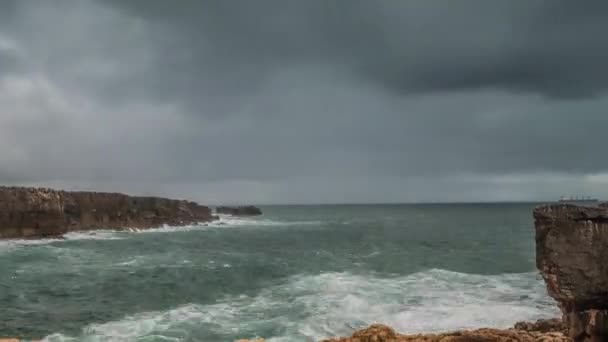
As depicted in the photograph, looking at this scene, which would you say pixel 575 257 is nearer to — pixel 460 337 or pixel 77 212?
pixel 460 337

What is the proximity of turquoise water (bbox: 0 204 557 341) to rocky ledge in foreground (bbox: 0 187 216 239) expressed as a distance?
16.3 meters

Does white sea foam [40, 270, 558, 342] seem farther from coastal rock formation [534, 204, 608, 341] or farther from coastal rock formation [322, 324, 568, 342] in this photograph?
coastal rock formation [322, 324, 568, 342]

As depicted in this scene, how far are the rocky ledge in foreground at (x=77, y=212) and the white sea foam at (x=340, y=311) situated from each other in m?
50.2

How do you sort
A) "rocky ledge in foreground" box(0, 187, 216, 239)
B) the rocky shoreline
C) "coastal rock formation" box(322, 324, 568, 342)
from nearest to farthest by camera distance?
"coastal rock formation" box(322, 324, 568, 342) → the rocky shoreline → "rocky ledge in foreground" box(0, 187, 216, 239)

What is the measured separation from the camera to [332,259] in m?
46.1

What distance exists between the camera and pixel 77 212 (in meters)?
81.4

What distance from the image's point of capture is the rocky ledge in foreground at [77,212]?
64750 millimetres

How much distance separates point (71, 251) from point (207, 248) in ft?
48.9

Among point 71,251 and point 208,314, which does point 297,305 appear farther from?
point 71,251

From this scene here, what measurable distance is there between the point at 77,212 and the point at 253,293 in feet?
209

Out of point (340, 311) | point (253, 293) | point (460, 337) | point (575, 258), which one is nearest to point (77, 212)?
point (253, 293)

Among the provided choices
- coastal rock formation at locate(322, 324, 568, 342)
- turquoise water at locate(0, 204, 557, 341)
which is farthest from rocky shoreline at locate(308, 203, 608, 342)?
turquoise water at locate(0, 204, 557, 341)

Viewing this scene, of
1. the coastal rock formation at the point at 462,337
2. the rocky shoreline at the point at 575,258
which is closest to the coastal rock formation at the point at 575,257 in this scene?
the rocky shoreline at the point at 575,258

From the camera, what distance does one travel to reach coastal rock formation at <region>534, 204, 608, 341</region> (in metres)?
14.9
